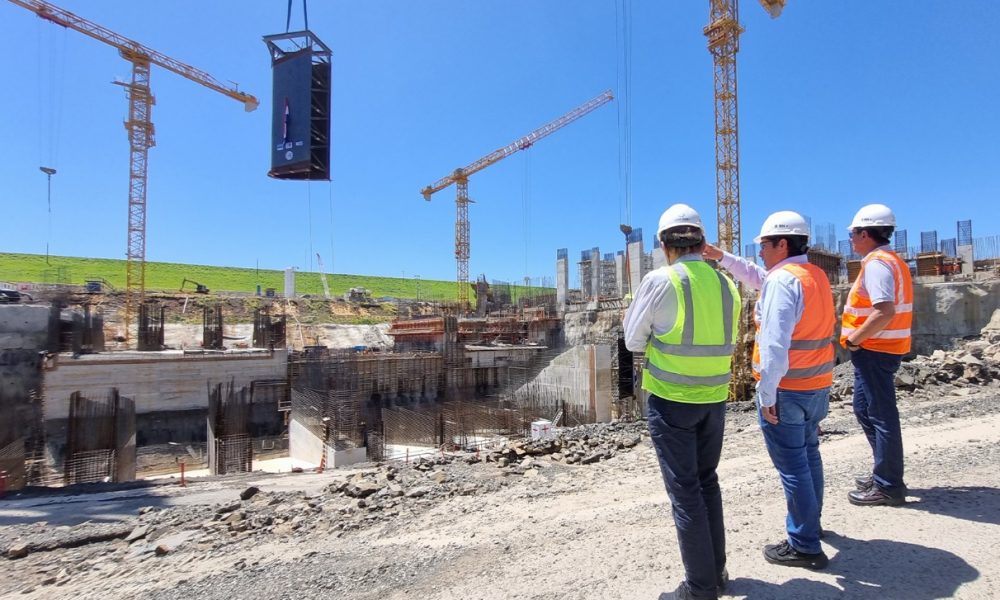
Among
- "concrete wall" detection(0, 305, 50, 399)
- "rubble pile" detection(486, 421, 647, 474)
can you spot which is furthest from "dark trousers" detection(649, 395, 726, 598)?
"concrete wall" detection(0, 305, 50, 399)

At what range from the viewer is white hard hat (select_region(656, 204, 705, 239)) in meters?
2.01

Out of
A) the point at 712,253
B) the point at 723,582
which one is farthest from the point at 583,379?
the point at 723,582

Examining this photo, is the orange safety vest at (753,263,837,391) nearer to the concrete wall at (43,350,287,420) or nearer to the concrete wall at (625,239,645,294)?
the concrete wall at (43,350,287,420)

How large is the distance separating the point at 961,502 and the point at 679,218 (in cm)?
244

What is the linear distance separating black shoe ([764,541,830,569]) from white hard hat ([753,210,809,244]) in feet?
4.41

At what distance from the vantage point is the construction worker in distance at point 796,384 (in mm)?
2036

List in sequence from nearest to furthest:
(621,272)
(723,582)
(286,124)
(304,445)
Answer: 1. (723,582)
2. (286,124)
3. (304,445)
4. (621,272)

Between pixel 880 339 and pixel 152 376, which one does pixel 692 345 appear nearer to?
pixel 880 339

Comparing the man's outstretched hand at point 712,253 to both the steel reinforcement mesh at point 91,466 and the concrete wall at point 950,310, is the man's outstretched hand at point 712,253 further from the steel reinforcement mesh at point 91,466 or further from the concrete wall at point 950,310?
the concrete wall at point 950,310

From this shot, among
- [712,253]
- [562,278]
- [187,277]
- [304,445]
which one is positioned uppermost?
[187,277]

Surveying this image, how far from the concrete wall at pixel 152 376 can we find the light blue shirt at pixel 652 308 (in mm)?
19298

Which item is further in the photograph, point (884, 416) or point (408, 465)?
point (408, 465)

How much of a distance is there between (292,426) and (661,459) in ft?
49.7

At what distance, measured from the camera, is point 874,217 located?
2842mm
